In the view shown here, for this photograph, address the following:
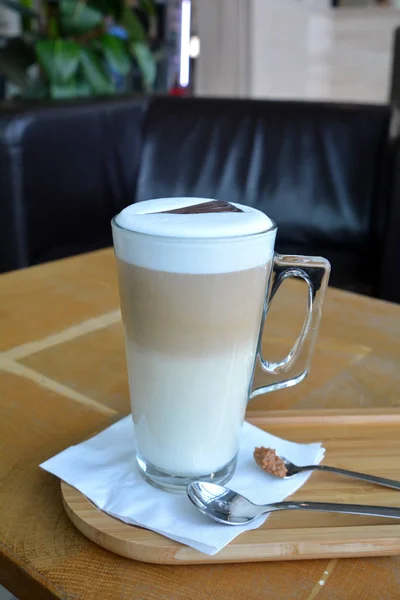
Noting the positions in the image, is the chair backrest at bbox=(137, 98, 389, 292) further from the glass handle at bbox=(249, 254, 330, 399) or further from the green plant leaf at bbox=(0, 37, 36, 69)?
the glass handle at bbox=(249, 254, 330, 399)

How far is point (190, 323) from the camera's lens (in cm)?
41

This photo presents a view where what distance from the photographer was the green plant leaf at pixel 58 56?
90.0 inches

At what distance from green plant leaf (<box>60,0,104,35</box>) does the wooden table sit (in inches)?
65.4

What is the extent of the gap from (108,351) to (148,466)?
264mm

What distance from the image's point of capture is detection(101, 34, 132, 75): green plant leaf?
95.9 inches

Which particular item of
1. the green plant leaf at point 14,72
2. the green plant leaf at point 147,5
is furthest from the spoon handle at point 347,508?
the green plant leaf at point 147,5

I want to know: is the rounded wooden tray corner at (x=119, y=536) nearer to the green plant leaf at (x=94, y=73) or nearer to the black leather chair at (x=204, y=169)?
the black leather chair at (x=204, y=169)

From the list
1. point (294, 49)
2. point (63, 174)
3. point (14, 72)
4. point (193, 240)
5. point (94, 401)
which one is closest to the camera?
point (193, 240)

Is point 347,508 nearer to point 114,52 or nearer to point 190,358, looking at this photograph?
point 190,358

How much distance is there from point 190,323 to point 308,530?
16 cm

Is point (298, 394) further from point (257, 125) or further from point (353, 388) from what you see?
point (257, 125)

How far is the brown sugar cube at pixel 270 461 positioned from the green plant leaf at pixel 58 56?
214 centimetres

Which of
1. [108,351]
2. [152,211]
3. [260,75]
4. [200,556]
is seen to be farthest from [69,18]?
[200,556]

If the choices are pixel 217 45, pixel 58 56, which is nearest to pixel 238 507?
pixel 58 56
